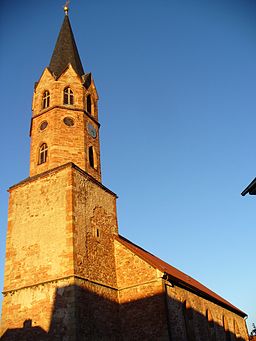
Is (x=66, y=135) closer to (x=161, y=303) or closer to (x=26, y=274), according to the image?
(x=26, y=274)

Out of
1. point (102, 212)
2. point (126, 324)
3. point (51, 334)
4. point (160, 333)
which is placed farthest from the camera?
point (102, 212)

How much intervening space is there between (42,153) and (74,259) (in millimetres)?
6862

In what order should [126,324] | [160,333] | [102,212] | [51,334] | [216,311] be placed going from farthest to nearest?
1. [216,311]
2. [102,212]
3. [126,324]
4. [160,333]
5. [51,334]

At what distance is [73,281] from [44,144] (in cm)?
822

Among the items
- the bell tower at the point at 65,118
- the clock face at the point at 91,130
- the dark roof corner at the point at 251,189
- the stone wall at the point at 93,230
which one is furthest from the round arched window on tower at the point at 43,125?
the dark roof corner at the point at 251,189

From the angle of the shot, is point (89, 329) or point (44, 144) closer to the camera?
point (89, 329)

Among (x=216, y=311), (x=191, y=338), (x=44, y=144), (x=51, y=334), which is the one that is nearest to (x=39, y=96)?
(x=44, y=144)

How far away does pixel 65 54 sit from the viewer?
79.3ft

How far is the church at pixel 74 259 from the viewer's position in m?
15.7

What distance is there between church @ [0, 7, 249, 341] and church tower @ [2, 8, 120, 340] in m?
0.05

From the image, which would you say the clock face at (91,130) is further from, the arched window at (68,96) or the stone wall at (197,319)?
the stone wall at (197,319)

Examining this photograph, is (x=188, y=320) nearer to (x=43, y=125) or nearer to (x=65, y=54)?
(x=43, y=125)

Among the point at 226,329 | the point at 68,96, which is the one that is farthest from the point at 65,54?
the point at 226,329

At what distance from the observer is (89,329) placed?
1535cm
